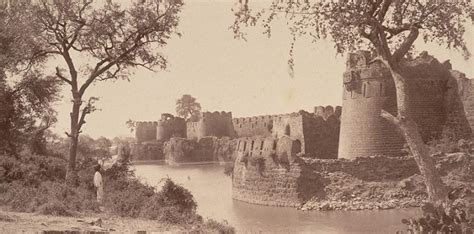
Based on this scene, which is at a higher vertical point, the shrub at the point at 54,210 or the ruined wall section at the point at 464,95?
the ruined wall section at the point at 464,95

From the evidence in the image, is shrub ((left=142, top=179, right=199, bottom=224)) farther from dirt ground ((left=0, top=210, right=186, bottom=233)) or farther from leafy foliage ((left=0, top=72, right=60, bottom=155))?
leafy foliage ((left=0, top=72, right=60, bottom=155))

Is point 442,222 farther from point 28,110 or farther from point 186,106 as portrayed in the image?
point 186,106

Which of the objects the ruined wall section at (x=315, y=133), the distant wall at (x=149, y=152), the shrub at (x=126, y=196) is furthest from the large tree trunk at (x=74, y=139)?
the distant wall at (x=149, y=152)

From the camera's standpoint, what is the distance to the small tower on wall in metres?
24.2

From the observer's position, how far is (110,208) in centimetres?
1348

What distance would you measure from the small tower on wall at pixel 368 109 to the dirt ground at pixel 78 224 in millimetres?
14541

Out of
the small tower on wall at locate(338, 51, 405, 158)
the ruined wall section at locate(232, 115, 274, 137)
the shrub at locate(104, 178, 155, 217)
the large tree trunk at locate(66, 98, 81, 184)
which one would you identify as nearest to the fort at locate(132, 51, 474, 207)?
the small tower on wall at locate(338, 51, 405, 158)

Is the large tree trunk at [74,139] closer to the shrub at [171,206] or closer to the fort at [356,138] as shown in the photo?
the shrub at [171,206]

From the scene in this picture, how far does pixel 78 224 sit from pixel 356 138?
54.4ft

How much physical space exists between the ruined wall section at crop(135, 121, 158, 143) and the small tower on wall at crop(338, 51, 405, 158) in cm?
5340

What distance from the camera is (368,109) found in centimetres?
2475

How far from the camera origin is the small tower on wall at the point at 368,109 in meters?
24.2

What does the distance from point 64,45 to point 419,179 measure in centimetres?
1433

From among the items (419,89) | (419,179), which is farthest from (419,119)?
(419,179)
